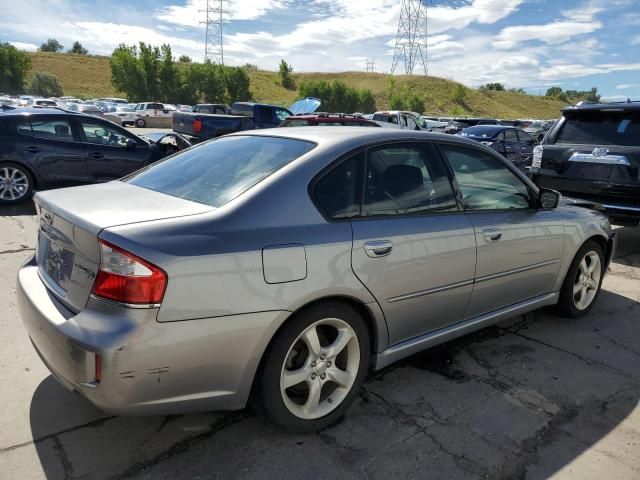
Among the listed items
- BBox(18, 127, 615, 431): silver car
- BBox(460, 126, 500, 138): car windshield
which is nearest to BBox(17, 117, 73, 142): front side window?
BBox(18, 127, 615, 431): silver car

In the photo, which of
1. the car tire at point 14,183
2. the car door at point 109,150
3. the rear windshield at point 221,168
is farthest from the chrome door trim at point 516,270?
the car tire at point 14,183

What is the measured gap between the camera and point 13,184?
797 cm

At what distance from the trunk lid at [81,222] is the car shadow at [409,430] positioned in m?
0.75

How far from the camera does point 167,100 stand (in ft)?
206

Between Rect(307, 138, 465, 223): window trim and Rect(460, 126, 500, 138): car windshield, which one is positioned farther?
Rect(460, 126, 500, 138): car windshield

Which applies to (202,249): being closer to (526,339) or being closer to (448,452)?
(448,452)

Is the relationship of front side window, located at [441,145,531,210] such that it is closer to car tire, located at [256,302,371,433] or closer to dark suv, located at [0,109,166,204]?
car tire, located at [256,302,371,433]

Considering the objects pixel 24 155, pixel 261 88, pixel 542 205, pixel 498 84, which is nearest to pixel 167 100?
pixel 261 88

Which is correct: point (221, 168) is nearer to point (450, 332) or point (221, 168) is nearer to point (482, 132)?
point (450, 332)

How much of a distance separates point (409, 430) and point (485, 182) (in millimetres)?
1858

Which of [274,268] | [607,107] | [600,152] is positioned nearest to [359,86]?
[607,107]

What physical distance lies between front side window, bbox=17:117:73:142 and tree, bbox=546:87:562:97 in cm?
12600

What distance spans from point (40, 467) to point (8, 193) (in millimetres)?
6801

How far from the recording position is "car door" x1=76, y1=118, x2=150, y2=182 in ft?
27.6
